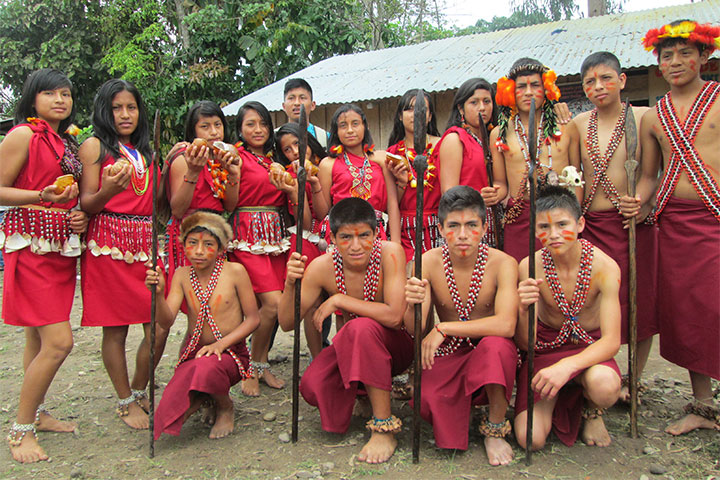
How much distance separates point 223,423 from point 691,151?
10.9ft

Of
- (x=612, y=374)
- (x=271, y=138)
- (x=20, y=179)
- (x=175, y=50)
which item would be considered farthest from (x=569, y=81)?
(x=175, y=50)

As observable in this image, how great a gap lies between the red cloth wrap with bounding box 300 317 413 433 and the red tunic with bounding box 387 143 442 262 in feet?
3.13

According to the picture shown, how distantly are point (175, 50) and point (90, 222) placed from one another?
1202cm

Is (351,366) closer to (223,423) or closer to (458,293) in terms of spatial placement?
(458,293)

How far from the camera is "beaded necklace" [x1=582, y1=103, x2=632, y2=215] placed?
363 cm

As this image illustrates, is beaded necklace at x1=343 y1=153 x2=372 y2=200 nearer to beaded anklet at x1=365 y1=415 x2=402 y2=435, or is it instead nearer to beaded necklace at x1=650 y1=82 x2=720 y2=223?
beaded anklet at x1=365 y1=415 x2=402 y2=435

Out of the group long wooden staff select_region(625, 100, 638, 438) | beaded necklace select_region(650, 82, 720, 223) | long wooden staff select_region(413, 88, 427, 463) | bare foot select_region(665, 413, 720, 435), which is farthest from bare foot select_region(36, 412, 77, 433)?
beaded necklace select_region(650, 82, 720, 223)

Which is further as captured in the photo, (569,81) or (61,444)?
(569,81)

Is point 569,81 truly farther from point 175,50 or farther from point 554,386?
point 175,50

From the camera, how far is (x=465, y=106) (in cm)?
411

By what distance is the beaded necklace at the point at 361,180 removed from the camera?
4098mm

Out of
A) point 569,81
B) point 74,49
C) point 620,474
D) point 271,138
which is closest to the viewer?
point 620,474

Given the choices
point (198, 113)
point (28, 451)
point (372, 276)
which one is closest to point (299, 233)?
point (372, 276)

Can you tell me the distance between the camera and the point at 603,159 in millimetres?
3643
